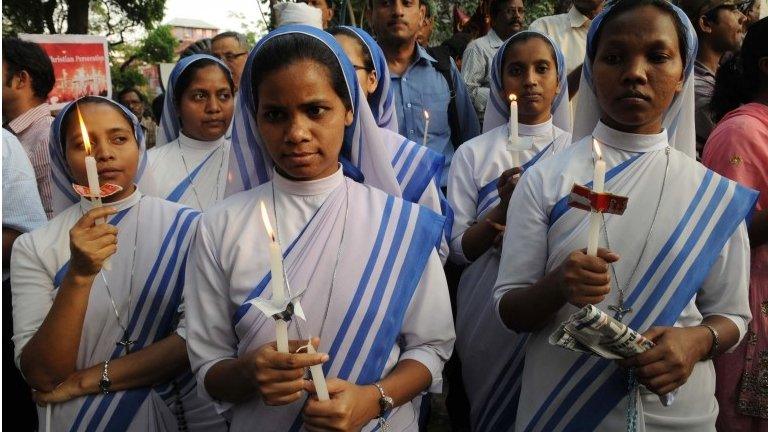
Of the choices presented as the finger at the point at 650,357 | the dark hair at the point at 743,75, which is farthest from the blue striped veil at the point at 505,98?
the finger at the point at 650,357

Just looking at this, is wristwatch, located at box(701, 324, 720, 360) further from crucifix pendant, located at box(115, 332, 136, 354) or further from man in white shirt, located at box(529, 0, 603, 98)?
man in white shirt, located at box(529, 0, 603, 98)

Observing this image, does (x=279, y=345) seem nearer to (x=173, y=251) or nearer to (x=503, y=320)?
(x=503, y=320)

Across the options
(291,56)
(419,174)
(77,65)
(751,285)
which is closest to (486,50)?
(419,174)

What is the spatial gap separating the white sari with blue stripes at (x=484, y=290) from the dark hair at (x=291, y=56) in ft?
4.98

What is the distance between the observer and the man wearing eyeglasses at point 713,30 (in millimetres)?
4555

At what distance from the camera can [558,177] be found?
240cm

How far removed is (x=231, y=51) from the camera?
575cm

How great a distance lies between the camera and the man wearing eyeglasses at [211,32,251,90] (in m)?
5.73

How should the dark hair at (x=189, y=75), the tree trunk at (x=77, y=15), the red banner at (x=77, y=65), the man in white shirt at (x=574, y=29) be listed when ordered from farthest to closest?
1. the tree trunk at (x=77, y=15)
2. the red banner at (x=77, y=65)
3. the man in white shirt at (x=574, y=29)
4. the dark hair at (x=189, y=75)

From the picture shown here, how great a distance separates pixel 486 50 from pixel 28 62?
11.7 ft

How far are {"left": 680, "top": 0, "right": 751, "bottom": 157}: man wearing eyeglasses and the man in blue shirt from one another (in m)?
1.57

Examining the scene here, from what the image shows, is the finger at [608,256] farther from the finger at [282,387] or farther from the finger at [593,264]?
the finger at [282,387]

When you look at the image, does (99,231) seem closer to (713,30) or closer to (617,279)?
(617,279)

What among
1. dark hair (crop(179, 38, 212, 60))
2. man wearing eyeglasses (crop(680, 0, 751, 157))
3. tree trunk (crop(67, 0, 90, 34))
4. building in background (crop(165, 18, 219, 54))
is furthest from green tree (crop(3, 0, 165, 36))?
building in background (crop(165, 18, 219, 54))
